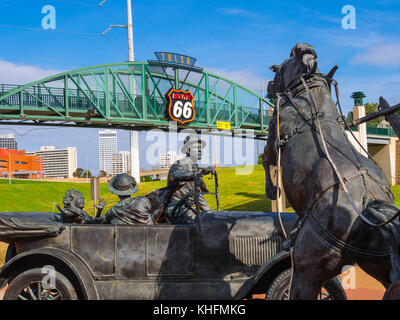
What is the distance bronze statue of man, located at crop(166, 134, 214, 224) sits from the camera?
20.8 ft

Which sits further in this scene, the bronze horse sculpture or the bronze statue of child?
the bronze statue of child

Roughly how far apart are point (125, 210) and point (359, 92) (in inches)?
1191

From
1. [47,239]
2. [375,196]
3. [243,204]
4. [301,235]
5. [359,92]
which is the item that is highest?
[359,92]

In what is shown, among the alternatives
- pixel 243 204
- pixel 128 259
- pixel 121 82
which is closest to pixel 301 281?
pixel 128 259

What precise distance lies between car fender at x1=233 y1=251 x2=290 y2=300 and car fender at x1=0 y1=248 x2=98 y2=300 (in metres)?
1.77

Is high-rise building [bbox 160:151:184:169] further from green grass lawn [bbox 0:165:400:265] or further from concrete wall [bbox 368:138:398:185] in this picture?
concrete wall [bbox 368:138:398:185]

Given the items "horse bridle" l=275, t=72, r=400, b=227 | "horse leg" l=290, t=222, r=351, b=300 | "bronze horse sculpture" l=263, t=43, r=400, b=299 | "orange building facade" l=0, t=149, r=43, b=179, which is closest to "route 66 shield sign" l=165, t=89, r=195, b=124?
"horse bridle" l=275, t=72, r=400, b=227

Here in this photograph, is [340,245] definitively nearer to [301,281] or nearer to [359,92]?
[301,281]

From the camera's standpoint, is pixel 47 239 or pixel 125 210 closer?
pixel 47 239

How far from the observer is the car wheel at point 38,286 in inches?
203

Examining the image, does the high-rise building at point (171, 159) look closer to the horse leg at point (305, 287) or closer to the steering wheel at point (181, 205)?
the steering wheel at point (181, 205)

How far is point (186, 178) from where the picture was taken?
6461 mm

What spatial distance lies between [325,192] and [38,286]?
3.65 metres
